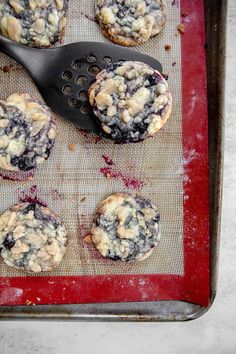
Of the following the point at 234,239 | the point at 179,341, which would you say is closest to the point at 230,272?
the point at 234,239

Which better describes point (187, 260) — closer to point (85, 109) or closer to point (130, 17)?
point (85, 109)

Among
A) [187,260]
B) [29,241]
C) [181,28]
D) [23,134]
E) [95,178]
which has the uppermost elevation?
[181,28]

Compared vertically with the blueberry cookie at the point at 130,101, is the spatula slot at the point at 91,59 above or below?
above

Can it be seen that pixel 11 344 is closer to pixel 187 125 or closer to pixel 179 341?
pixel 179 341

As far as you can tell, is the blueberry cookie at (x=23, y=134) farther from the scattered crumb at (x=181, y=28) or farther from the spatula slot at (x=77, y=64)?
the scattered crumb at (x=181, y=28)

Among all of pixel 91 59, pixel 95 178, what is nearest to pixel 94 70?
pixel 91 59

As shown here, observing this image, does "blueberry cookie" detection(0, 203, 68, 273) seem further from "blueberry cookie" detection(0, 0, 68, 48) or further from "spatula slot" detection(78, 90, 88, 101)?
"blueberry cookie" detection(0, 0, 68, 48)

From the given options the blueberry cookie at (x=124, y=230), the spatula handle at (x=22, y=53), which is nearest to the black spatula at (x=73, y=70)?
A: the spatula handle at (x=22, y=53)
